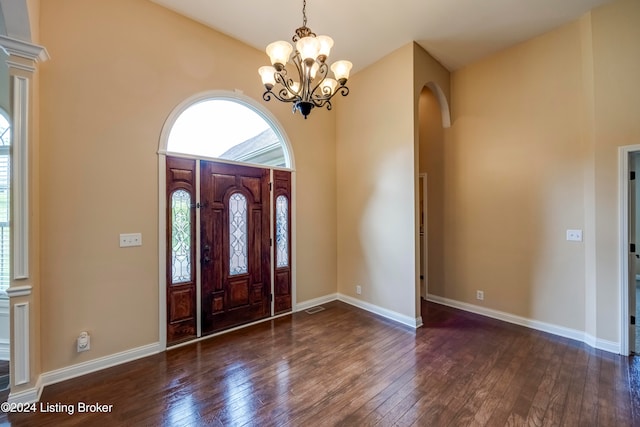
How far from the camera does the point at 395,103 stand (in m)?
3.72

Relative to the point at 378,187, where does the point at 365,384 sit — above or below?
below

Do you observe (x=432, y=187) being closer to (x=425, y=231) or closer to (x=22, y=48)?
(x=425, y=231)

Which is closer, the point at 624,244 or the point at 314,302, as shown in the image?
the point at 624,244

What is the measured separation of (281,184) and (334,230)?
1.30m

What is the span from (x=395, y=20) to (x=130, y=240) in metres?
3.78

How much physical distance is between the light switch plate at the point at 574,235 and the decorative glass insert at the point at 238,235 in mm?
3931

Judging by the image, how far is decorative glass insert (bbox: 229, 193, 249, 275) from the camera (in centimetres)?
345

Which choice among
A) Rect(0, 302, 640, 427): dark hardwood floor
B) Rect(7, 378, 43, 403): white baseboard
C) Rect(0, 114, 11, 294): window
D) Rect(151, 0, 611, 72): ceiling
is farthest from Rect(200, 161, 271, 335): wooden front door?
Rect(0, 114, 11, 294): window

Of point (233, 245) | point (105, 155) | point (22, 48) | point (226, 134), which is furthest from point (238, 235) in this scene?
point (22, 48)

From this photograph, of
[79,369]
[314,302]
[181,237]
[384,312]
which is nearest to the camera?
[79,369]

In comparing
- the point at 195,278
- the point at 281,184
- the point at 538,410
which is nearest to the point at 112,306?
the point at 195,278

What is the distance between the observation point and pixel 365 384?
7.72 ft

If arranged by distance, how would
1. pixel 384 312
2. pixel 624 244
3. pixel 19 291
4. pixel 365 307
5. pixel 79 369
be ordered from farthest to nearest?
1. pixel 365 307
2. pixel 384 312
3. pixel 624 244
4. pixel 79 369
5. pixel 19 291

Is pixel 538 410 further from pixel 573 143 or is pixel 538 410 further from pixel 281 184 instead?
pixel 281 184
